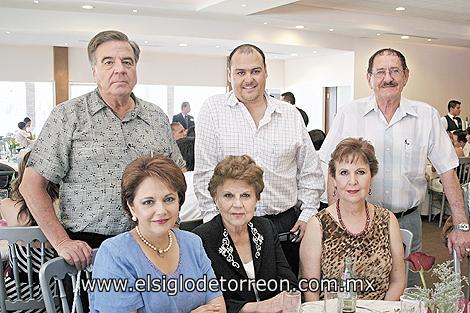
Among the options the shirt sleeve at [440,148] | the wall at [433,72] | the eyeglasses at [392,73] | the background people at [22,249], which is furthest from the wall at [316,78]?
the background people at [22,249]

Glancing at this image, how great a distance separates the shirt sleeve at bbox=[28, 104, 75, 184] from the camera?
222cm

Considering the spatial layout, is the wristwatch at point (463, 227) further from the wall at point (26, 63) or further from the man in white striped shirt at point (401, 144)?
the wall at point (26, 63)

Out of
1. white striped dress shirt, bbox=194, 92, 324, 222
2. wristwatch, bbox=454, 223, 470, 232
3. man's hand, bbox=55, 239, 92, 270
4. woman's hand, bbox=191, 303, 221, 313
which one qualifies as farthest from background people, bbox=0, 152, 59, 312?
wristwatch, bbox=454, 223, 470, 232

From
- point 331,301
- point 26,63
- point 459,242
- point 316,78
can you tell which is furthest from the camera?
point 316,78

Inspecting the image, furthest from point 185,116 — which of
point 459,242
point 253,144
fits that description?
point 459,242

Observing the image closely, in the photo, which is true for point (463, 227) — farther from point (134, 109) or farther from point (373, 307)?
point (134, 109)

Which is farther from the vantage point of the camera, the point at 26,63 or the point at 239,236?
the point at 26,63

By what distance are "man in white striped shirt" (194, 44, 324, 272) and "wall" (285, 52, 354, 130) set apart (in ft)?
32.1

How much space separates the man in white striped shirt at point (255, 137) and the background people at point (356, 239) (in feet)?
1.03

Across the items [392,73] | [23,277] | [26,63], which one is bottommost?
[23,277]

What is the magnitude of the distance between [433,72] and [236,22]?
5959mm

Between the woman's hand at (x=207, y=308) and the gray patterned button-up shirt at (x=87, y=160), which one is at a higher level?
the gray patterned button-up shirt at (x=87, y=160)

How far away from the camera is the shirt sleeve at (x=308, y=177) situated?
2.90m

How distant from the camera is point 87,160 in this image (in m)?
2.27
